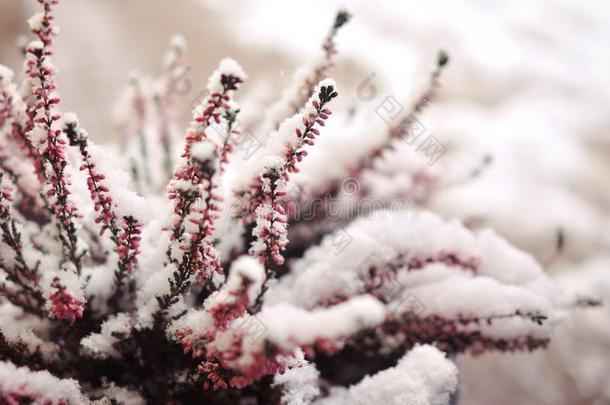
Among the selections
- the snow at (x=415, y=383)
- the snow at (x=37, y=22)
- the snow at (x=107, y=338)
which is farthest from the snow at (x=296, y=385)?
the snow at (x=37, y=22)

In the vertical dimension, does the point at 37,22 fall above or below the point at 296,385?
above

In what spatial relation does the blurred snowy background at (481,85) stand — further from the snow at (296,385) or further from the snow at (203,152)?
the snow at (203,152)

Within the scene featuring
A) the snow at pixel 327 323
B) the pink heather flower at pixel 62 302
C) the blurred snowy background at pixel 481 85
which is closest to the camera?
the snow at pixel 327 323

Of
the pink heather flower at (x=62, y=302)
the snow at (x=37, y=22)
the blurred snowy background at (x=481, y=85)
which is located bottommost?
the pink heather flower at (x=62, y=302)

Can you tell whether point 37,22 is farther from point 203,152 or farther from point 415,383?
point 415,383

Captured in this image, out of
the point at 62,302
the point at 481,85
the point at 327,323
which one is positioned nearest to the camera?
the point at 327,323

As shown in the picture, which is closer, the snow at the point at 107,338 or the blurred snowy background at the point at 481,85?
the snow at the point at 107,338

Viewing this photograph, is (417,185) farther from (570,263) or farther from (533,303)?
(570,263)

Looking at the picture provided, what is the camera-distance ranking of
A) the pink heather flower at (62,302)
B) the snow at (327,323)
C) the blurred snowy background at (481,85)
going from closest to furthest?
1. the snow at (327,323)
2. the pink heather flower at (62,302)
3. the blurred snowy background at (481,85)

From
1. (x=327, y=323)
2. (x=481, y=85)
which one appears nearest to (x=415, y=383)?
(x=327, y=323)
